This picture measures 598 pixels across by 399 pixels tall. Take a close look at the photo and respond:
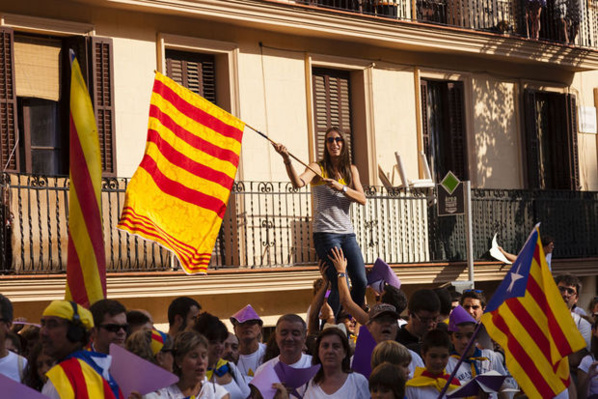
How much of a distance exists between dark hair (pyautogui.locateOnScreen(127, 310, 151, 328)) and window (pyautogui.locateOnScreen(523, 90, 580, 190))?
49.8ft

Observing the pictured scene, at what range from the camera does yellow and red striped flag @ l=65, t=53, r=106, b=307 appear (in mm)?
8539

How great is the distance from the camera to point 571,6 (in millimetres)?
22375

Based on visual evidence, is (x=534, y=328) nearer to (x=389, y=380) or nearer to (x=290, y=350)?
(x=389, y=380)

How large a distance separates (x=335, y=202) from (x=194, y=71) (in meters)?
5.81

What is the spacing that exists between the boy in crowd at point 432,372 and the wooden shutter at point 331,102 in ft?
34.4

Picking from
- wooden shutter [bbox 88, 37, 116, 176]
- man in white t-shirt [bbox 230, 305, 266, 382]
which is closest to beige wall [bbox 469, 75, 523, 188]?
wooden shutter [bbox 88, 37, 116, 176]

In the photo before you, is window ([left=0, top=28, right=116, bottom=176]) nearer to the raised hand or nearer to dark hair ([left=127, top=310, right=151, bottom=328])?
the raised hand

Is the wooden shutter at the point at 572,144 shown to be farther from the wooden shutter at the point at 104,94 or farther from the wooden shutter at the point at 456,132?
the wooden shutter at the point at 104,94

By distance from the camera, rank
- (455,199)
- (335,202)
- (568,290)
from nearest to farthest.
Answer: (568,290) → (335,202) → (455,199)

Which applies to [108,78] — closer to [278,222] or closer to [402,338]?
[278,222]

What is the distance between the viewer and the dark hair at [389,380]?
7.84 metres

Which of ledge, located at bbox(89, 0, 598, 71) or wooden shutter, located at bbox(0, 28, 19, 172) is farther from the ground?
ledge, located at bbox(89, 0, 598, 71)

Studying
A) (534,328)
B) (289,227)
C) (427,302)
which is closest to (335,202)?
(427,302)

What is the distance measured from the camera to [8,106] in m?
15.2
